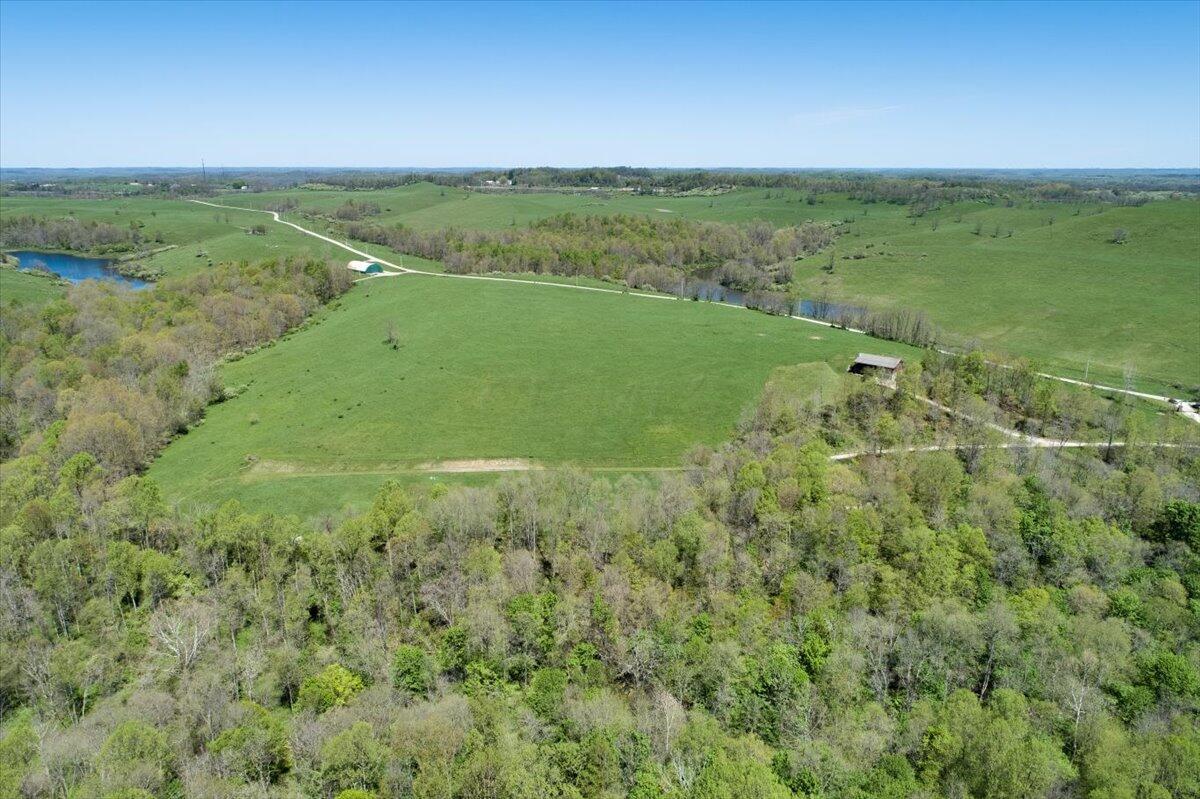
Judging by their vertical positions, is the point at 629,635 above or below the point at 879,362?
below

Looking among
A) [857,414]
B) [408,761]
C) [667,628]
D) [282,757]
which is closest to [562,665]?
[667,628]

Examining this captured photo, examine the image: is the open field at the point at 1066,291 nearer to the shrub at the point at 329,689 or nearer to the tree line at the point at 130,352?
the tree line at the point at 130,352

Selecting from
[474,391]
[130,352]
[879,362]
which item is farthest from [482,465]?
[130,352]

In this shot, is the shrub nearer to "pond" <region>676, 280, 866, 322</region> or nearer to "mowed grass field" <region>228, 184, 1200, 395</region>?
"pond" <region>676, 280, 866, 322</region>

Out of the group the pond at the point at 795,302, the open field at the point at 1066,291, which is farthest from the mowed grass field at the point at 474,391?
the open field at the point at 1066,291

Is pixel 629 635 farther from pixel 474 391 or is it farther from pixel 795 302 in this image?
pixel 795 302

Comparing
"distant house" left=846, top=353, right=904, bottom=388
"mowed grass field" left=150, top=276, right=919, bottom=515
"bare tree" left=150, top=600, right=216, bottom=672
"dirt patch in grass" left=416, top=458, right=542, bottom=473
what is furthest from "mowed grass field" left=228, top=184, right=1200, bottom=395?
"bare tree" left=150, top=600, right=216, bottom=672

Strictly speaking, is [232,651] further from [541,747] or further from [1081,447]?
[1081,447]
